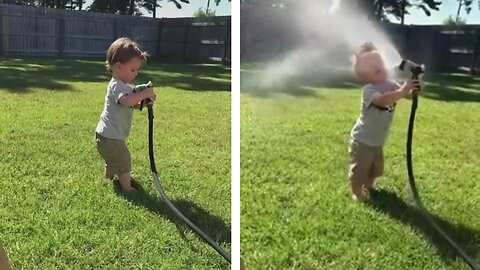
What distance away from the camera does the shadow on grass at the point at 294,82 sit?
1.39m

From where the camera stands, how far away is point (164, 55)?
5.16 ft

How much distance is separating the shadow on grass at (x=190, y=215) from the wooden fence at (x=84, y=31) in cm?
37

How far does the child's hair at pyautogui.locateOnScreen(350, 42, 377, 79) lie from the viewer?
53.0 inches

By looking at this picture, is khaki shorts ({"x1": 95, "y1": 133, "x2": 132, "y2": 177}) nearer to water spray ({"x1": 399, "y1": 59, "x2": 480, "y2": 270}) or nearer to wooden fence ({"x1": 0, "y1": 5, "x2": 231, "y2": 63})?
wooden fence ({"x1": 0, "y1": 5, "x2": 231, "y2": 63})

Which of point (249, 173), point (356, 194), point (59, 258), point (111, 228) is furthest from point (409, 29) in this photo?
point (59, 258)

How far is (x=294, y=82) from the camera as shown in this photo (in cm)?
145

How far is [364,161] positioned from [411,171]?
0.11m

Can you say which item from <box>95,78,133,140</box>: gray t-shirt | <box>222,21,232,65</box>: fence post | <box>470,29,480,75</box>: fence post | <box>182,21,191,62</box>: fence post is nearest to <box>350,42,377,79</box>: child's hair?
<box>470,29,480,75</box>: fence post

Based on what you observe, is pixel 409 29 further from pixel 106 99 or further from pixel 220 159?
pixel 106 99

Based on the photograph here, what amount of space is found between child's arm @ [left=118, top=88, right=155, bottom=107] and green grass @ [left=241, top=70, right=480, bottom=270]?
0.23m

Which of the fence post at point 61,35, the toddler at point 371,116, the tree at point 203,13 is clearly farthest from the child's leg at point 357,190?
the fence post at point 61,35

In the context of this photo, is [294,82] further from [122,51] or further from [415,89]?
[122,51]

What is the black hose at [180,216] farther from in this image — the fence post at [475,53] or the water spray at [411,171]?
the fence post at [475,53]

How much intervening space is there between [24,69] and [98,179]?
326 mm
